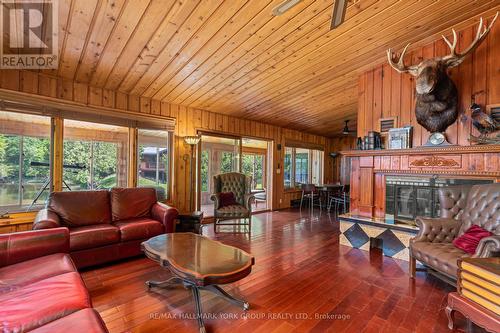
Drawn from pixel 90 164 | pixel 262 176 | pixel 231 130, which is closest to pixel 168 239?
pixel 90 164

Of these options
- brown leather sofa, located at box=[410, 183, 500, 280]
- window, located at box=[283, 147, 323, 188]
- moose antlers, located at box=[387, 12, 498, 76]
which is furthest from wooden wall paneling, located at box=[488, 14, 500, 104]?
window, located at box=[283, 147, 323, 188]

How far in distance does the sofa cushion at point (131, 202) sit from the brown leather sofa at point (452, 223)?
3690 millimetres

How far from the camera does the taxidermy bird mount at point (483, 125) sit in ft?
9.76

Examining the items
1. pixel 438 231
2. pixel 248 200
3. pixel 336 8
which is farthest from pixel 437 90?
pixel 248 200

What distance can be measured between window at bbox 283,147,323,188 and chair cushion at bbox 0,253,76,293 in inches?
243

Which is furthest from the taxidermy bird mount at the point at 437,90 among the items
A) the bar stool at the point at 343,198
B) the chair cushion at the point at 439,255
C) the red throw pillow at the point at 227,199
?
the red throw pillow at the point at 227,199

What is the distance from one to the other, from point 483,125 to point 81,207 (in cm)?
535

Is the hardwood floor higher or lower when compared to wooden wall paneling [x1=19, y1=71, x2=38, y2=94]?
lower

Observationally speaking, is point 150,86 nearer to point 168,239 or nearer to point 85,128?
point 85,128

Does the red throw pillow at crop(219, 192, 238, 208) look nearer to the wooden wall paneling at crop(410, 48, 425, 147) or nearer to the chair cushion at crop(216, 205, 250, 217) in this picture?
the chair cushion at crop(216, 205, 250, 217)

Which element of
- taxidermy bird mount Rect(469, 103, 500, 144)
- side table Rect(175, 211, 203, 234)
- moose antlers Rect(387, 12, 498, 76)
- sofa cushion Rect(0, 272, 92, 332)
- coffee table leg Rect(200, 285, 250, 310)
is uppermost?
moose antlers Rect(387, 12, 498, 76)

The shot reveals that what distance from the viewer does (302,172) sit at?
836 centimetres

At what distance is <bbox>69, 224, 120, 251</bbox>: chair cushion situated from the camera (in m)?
2.77

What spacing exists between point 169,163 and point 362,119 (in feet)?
12.5
